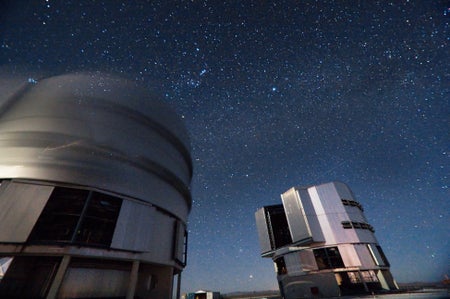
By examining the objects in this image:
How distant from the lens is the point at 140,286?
16766 millimetres

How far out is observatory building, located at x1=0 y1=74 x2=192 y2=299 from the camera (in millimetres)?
12195

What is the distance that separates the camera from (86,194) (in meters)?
14.3

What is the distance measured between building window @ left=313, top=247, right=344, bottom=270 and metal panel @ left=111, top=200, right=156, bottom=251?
18007 millimetres

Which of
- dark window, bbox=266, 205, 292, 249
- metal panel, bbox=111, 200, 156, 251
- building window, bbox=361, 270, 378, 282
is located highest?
dark window, bbox=266, 205, 292, 249

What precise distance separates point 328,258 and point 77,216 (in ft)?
77.8

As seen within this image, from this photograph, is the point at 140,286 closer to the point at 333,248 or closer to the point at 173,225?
the point at 173,225

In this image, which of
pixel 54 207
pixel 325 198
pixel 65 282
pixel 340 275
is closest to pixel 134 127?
pixel 54 207

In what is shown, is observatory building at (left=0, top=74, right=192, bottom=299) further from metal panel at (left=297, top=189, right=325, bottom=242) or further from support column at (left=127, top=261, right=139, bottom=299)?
metal panel at (left=297, top=189, right=325, bottom=242)

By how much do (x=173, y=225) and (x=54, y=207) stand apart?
30.4 ft

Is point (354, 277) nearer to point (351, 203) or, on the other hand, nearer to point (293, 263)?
point (293, 263)

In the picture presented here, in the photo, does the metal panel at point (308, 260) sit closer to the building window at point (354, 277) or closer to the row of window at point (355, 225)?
the building window at point (354, 277)

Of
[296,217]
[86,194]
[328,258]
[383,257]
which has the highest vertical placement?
[296,217]

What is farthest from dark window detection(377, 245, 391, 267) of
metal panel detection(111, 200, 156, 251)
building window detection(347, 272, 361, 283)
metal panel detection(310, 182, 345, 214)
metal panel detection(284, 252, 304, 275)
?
metal panel detection(111, 200, 156, 251)

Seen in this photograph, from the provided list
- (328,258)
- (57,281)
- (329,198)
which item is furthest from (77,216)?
(329,198)
